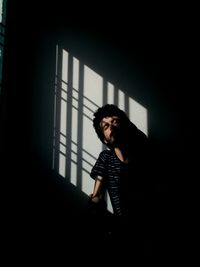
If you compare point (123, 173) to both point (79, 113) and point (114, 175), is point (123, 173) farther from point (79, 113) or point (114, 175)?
point (79, 113)

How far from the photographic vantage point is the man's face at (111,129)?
204 cm

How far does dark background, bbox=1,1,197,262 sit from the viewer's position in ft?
7.47

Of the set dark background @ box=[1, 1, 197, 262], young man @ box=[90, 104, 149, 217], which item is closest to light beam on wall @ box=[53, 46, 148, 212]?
dark background @ box=[1, 1, 197, 262]

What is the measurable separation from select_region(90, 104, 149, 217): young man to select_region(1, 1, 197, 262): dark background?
0.80 ft

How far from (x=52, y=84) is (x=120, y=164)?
945 millimetres

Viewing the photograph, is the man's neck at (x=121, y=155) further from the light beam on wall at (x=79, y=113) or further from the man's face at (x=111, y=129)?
the light beam on wall at (x=79, y=113)

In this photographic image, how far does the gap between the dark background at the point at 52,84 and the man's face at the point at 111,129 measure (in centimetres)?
34

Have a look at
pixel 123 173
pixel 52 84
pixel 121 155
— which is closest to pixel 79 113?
pixel 52 84

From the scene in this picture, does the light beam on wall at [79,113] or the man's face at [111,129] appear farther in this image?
the light beam on wall at [79,113]

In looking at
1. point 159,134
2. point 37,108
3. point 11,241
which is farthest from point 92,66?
point 11,241

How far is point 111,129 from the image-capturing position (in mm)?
2049

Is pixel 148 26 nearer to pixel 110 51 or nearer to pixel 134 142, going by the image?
pixel 110 51

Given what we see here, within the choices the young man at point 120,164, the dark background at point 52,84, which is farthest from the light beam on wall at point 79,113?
the young man at point 120,164

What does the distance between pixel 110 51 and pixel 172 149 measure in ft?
3.25
